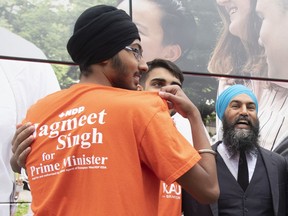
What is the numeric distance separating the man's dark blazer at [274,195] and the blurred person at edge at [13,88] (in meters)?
1.02

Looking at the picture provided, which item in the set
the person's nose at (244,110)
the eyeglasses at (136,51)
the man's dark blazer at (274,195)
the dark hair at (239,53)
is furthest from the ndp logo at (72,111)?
the dark hair at (239,53)

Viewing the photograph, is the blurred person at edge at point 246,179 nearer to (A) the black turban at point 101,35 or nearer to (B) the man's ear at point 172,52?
(B) the man's ear at point 172,52

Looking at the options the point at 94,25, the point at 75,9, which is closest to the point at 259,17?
the point at 75,9

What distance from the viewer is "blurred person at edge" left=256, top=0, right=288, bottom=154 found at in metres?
3.41

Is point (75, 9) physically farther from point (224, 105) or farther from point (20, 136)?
point (20, 136)

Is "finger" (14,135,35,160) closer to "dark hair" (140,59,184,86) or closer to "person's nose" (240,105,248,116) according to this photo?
"dark hair" (140,59,184,86)

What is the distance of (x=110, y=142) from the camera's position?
135cm

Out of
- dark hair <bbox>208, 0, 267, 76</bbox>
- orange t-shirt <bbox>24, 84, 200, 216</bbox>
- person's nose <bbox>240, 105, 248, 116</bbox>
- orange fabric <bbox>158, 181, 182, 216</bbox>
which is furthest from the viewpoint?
dark hair <bbox>208, 0, 267, 76</bbox>

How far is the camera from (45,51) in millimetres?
2838

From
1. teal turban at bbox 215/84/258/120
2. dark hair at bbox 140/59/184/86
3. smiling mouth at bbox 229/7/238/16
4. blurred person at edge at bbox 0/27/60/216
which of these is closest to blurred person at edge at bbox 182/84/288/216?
teal turban at bbox 215/84/258/120

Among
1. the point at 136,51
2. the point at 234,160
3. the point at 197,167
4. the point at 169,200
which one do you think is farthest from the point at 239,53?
the point at 197,167

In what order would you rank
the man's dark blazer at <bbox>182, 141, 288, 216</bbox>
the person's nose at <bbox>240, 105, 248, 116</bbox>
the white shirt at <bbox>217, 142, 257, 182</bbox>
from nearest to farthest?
1. the man's dark blazer at <bbox>182, 141, 288, 216</bbox>
2. the white shirt at <bbox>217, 142, 257, 182</bbox>
3. the person's nose at <bbox>240, 105, 248, 116</bbox>

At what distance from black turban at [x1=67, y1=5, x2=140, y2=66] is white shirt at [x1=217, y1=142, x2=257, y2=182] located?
1.25 metres

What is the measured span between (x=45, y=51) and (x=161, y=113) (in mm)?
1659
